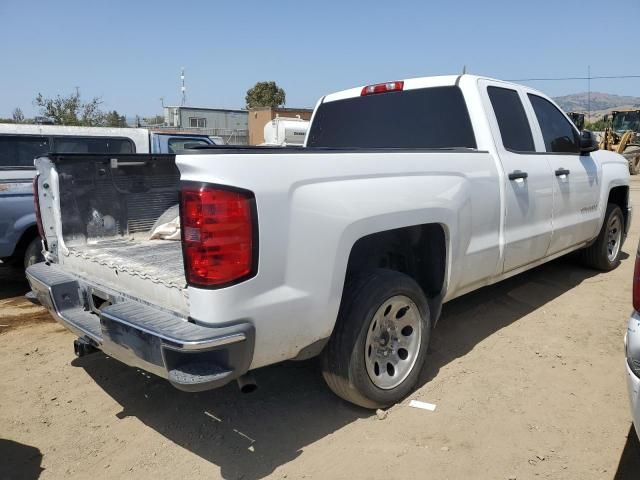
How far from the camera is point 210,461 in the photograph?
9.32 feet

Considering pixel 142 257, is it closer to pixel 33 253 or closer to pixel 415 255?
pixel 415 255

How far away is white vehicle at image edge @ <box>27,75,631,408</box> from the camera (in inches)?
93.4

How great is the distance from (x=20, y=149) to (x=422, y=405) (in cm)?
660

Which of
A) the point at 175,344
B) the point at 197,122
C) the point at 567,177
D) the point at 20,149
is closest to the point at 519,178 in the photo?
the point at 567,177

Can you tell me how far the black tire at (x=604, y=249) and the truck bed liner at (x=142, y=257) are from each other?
4709mm

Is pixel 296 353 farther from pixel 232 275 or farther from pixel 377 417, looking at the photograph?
pixel 377 417

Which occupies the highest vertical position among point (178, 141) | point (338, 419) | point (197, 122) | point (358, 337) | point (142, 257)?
point (197, 122)

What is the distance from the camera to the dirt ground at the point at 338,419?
9.14 feet

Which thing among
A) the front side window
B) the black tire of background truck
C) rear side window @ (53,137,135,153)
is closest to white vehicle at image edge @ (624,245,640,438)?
the black tire of background truck

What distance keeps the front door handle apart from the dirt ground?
1.31m

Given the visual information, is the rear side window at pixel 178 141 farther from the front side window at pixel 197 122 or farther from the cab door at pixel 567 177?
the front side window at pixel 197 122

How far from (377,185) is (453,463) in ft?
4.98

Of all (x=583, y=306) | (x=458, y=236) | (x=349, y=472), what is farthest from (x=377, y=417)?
(x=583, y=306)

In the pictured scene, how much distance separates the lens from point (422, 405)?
3.36 m
